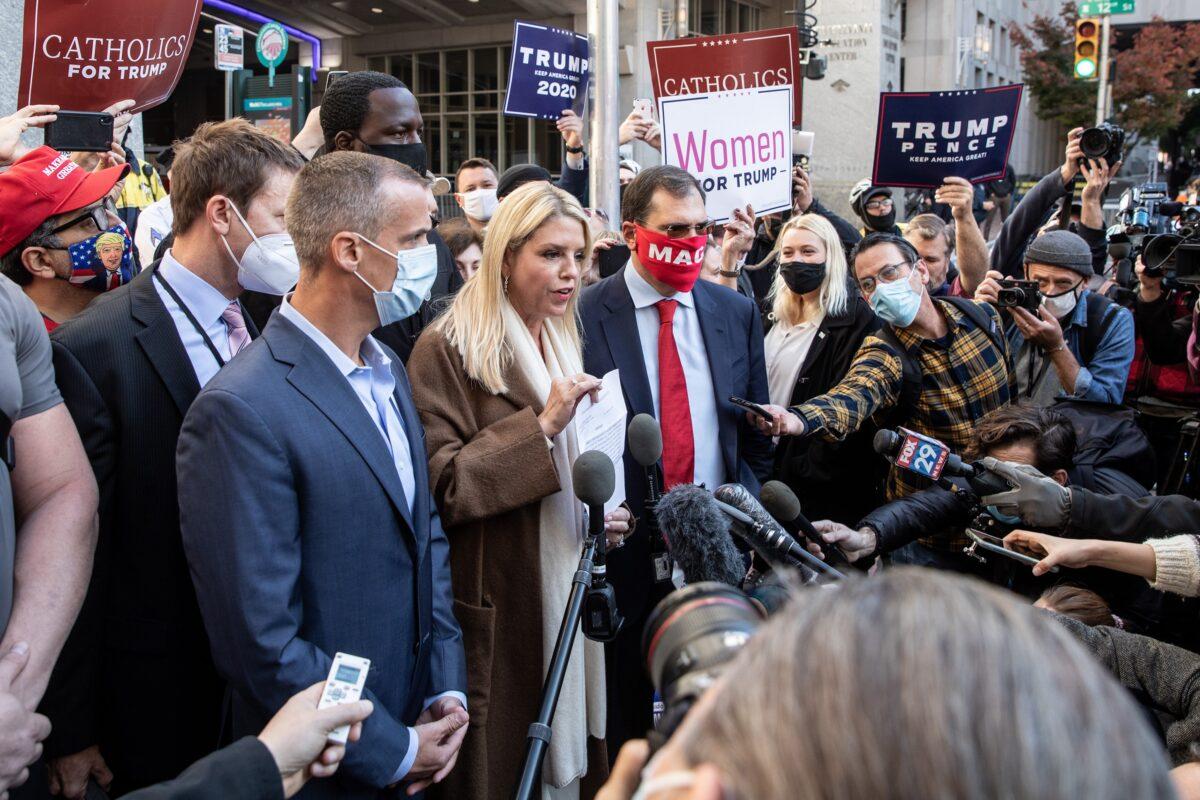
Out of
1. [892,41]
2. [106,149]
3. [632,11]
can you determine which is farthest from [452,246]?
[892,41]

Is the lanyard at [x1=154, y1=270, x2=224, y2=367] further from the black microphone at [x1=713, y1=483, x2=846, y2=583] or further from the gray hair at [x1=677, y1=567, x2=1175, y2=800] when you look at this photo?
the gray hair at [x1=677, y1=567, x2=1175, y2=800]

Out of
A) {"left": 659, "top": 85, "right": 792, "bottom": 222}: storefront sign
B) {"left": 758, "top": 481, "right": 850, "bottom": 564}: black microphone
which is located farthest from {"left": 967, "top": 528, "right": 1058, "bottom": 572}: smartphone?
{"left": 659, "top": 85, "right": 792, "bottom": 222}: storefront sign

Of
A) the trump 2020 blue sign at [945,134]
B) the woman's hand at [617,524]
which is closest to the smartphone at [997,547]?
the woman's hand at [617,524]

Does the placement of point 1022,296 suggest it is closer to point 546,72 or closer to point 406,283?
point 406,283

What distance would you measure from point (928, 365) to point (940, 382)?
0.28 ft

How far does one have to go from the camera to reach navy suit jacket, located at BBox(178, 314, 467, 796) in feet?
6.47

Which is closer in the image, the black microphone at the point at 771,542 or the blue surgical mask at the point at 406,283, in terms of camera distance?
the black microphone at the point at 771,542

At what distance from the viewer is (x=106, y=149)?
154 inches

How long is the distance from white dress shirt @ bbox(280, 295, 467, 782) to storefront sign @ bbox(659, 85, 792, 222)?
313cm

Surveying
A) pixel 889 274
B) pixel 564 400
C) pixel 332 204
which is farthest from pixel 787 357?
pixel 332 204

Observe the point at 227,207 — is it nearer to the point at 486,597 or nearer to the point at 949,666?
the point at 486,597

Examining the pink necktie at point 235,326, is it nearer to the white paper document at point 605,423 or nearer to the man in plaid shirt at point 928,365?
the white paper document at point 605,423

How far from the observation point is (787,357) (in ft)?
14.6

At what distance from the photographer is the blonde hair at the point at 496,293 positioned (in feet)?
9.49
